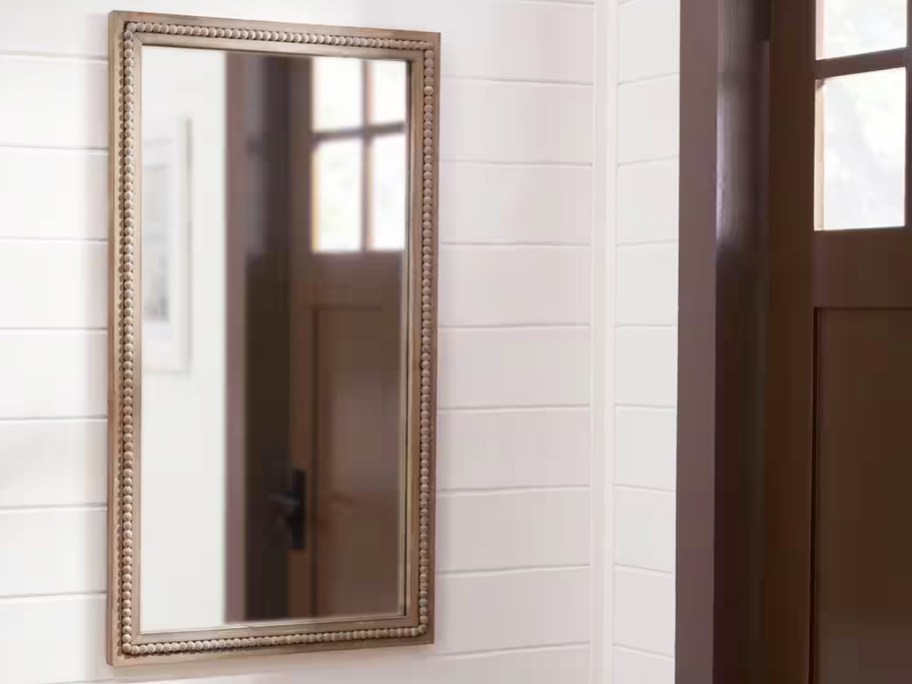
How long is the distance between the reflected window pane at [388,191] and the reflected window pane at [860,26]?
0.54 m

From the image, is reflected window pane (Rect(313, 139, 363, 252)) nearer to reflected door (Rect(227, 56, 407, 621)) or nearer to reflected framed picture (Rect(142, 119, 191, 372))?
reflected door (Rect(227, 56, 407, 621))

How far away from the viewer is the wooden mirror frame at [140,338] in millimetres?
1449

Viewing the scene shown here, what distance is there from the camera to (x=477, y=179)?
1.62 m

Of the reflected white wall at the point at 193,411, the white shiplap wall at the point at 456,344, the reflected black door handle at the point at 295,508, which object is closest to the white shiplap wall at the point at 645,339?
the white shiplap wall at the point at 456,344

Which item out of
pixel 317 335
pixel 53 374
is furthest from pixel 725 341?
pixel 53 374

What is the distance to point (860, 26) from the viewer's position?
142cm

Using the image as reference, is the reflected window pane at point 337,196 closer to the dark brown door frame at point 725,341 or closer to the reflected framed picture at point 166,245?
the reflected framed picture at point 166,245

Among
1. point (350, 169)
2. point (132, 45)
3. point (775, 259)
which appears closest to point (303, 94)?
point (350, 169)

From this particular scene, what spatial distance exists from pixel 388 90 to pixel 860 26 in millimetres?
585

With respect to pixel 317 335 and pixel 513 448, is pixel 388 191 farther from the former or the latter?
pixel 513 448

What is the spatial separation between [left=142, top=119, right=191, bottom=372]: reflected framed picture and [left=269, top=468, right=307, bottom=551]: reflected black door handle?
0.66 feet

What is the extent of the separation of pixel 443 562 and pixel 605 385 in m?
0.33

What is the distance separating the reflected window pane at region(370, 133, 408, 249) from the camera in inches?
61.7

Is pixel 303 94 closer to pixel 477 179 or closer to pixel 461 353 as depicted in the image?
pixel 477 179
